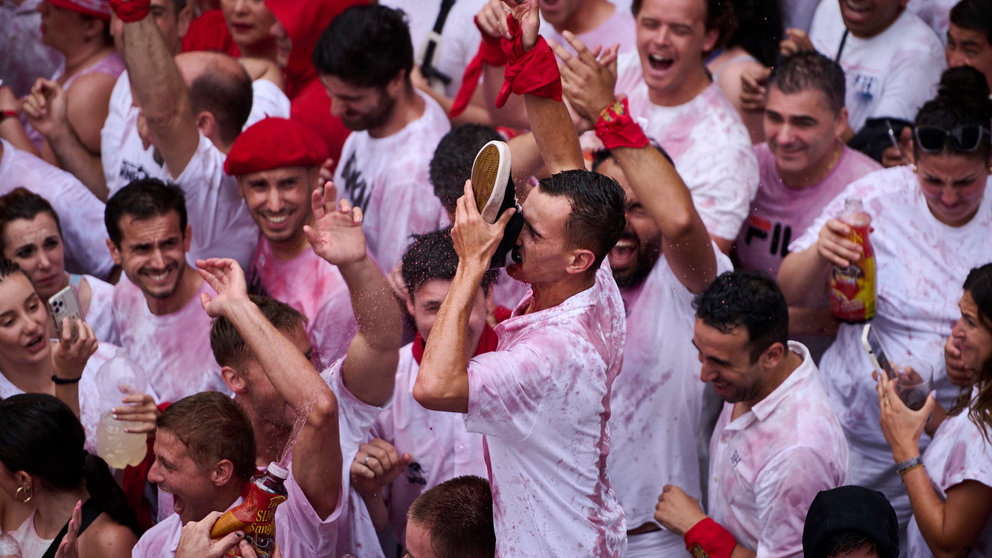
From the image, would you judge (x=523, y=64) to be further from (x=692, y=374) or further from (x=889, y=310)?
(x=889, y=310)

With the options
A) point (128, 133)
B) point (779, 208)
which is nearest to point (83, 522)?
point (128, 133)

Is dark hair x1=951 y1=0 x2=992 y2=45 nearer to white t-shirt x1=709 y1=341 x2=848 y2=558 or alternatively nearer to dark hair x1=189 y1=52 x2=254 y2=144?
white t-shirt x1=709 y1=341 x2=848 y2=558

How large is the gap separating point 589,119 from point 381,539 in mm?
1550

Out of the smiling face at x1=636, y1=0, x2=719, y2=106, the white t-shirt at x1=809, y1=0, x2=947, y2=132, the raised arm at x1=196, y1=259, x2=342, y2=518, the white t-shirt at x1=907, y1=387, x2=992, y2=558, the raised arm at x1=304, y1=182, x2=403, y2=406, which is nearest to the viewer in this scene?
the raised arm at x1=196, y1=259, x2=342, y2=518

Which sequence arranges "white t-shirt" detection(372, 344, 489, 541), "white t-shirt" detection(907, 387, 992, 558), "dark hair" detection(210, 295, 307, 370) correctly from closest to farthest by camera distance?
"white t-shirt" detection(907, 387, 992, 558), "dark hair" detection(210, 295, 307, 370), "white t-shirt" detection(372, 344, 489, 541)

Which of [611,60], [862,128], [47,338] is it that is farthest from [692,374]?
[47,338]

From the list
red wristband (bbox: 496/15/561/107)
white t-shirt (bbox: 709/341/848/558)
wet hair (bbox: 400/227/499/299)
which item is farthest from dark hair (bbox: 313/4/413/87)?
white t-shirt (bbox: 709/341/848/558)

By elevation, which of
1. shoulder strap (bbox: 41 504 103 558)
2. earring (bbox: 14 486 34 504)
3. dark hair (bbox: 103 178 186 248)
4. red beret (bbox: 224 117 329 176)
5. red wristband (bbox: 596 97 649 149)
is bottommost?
shoulder strap (bbox: 41 504 103 558)

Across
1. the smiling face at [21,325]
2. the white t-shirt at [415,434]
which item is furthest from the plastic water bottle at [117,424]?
the white t-shirt at [415,434]

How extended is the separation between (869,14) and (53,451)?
372 cm

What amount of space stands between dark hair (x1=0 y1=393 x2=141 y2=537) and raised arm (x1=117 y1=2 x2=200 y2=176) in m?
1.30

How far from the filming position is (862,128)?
495 cm

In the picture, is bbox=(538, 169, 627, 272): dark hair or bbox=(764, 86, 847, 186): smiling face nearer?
bbox=(538, 169, 627, 272): dark hair

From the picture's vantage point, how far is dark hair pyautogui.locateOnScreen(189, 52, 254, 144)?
4996mm
